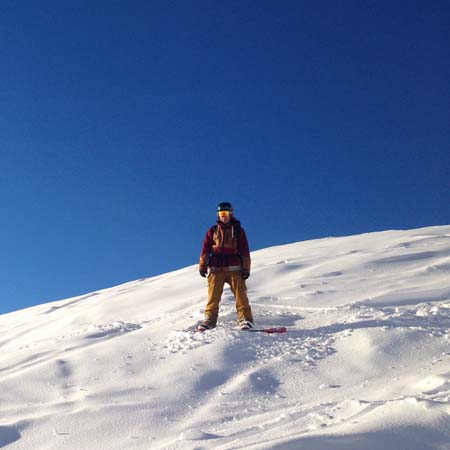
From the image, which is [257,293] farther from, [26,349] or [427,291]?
[26,349]

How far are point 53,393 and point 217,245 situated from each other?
316 centimetres

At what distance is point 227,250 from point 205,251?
0.32m

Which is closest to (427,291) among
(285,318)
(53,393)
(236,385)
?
(285,318)

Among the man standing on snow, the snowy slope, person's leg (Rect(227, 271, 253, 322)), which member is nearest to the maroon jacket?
the man standing on snow

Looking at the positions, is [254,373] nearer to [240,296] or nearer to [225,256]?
[240,296]

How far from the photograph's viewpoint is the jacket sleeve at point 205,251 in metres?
7.64

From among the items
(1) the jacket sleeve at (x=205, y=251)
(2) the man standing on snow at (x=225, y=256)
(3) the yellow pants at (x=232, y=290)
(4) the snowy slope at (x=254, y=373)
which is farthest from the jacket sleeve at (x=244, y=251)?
(4) the snowy slope at (x=254, y=373)

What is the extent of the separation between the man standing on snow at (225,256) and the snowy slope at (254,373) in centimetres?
46

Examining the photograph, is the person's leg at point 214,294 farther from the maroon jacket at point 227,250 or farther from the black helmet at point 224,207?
the black helmet at point 224,207

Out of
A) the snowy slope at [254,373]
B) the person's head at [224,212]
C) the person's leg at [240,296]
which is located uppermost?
the person's head at [224,212]

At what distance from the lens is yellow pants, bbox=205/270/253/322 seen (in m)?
7.14

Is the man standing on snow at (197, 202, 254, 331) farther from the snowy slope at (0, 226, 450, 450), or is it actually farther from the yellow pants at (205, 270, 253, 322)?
the snowy slope at (0, 226, 450, 450)

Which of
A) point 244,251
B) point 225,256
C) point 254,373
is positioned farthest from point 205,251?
point 254,373

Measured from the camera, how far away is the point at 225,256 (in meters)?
7.60
